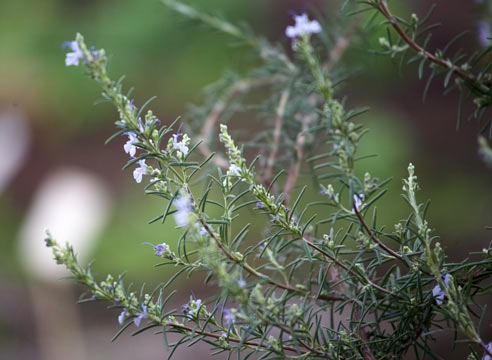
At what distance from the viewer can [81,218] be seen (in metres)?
3.80

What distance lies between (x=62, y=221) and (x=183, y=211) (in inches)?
132

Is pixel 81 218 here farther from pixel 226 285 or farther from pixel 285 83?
pixel 226 285

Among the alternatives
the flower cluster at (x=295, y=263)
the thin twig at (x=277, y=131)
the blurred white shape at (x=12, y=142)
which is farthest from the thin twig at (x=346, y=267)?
the blurred white shape at (x=12, y=142)

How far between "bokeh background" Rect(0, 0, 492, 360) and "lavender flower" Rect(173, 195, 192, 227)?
2079 mm

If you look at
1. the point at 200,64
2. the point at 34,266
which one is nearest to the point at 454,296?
the point at 34,266

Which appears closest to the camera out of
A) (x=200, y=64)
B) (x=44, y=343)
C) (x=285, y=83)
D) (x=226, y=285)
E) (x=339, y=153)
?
(x=226, y=285)

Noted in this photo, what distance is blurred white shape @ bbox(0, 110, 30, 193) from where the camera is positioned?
14.3ft

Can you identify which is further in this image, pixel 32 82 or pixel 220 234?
pixel 32 82

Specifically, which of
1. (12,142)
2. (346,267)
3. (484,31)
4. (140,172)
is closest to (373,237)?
(346,267)

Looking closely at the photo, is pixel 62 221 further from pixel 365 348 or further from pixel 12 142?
pixel 365 348

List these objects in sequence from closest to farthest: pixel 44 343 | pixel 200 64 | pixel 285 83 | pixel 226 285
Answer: pixel 226 285 → pixel 285 83 → pixel 44 343 → pixel 200 64

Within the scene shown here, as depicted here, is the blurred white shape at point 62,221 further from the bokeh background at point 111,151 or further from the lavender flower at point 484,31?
the lavender flower at point 484,31

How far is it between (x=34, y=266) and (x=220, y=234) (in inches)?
128

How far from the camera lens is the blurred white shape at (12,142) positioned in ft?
14.3
